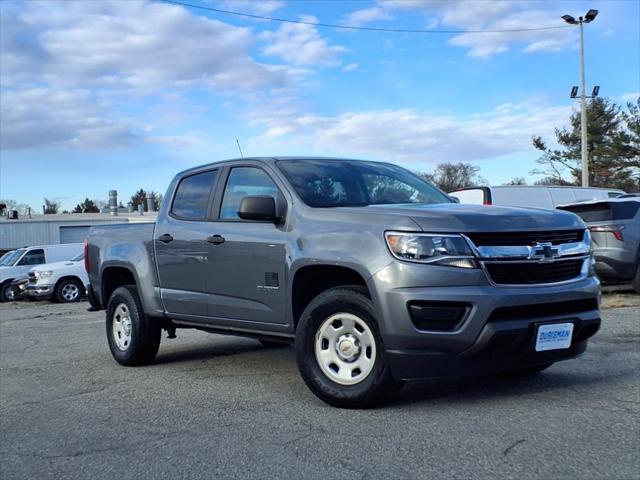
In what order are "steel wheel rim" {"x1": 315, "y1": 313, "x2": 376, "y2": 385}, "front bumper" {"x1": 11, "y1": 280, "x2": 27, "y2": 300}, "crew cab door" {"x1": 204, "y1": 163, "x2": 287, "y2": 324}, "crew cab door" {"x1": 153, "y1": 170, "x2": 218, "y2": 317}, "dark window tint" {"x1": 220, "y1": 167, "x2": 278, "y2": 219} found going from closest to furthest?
1. "steel wheel rim" {"x1": 315, "y1": 313, "x2": 376, "y2": 385}
2. "crew cab door" {"x1": 204, "y1": 163, "x2": 287, "y2": 324}
3. "dark window tint" {"x1": 220, "y1": 167, "x2": 278, "y2": 219}
4. "crew cab door" {"x1": 153, "y1": 170, "x2": 218, "y2": 317}
5. "front bumper" {"x1": 11, "y1": 280, "x2": 27, "y2": 300}

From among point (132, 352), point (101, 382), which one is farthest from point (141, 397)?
point (132, 352)

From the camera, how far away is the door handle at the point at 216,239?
6147mm

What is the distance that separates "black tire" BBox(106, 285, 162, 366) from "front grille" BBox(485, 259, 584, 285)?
12.7ft

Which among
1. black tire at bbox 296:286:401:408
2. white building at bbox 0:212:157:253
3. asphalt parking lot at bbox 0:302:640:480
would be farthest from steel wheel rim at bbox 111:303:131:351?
white building at bbox 0:212:157:253

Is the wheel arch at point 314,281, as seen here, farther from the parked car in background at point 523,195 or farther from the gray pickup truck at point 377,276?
the parked car in background at point 523,195

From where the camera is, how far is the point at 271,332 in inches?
229

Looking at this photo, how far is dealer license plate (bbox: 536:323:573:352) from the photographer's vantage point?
4.75 m

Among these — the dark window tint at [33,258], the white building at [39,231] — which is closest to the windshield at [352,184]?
the dark window tint at [33,258]

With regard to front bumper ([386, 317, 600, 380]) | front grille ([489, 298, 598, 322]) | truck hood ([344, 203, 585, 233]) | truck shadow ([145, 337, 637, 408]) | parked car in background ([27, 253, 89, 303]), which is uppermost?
truck hood ([344, 203, 585, 233])

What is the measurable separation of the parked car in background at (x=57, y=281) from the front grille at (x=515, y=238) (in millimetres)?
16619

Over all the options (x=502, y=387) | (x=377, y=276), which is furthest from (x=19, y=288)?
(x=377, y=276)

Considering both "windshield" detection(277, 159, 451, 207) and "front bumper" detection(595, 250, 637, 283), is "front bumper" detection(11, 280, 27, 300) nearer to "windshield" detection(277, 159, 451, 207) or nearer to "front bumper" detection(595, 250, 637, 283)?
"front bumper" detection(595, 250, 637, 283)

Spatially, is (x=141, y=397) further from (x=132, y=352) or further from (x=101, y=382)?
(x=132, y=352)

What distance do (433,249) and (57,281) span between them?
17078 millimetres
